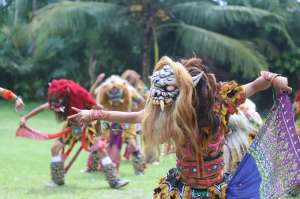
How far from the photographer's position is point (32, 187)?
7.31 m

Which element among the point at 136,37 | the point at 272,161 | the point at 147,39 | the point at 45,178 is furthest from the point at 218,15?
the point at 272,161

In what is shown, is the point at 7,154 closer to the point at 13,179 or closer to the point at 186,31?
the point at 13,179

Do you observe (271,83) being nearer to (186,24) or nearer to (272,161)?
(272,161)

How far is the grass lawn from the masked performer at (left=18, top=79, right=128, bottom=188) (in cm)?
18

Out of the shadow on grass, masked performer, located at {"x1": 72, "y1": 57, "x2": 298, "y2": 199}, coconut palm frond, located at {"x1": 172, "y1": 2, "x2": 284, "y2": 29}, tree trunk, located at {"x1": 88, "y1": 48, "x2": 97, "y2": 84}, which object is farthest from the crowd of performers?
tree trunk, located at {"x1": 88, "y1": 48, "x2": 97, "y2": 84}

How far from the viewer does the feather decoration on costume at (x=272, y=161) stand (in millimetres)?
3715

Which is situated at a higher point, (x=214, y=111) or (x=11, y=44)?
(x=214, y=111)

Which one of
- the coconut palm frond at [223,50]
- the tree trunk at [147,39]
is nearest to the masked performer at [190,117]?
the coconut palm frond at [223,50]

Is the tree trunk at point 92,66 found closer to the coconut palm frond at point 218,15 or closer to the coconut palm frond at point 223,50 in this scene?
the coconut palm frond at point 218,15

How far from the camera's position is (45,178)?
8.02 m

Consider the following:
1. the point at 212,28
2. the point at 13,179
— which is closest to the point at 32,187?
the point at 13,179

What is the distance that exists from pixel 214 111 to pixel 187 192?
0.50 meters

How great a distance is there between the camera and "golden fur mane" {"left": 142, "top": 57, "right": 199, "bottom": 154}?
3289 mm

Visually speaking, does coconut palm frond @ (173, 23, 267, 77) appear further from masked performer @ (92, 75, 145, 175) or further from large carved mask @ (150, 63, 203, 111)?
large carved mask @ (150, 63, 203, 111)
